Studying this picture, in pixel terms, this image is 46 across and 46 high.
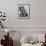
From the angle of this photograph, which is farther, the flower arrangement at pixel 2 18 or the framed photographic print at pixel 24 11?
the framed photographic print at pixel 24 11

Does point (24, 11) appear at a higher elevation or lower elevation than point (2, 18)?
higher

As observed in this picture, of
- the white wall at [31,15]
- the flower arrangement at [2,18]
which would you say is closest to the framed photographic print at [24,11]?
the white wall at [31,15]

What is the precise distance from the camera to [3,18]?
2996 mm

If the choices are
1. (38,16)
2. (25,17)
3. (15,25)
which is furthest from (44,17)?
(15,25)

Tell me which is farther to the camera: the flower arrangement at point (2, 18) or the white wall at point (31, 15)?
the white wall at point (31, 15)

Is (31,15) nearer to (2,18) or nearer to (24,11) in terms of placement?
(24,11)

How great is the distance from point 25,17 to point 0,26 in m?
0.63

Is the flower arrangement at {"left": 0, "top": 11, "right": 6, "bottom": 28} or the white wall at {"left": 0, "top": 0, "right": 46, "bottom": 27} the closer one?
the flower arrangement at {"left": 0, "top": 11, "right": 6, "bottom": 28}

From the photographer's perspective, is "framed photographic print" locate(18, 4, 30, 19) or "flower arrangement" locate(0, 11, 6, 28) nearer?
Answer: "flower arrangement" locate(0, 11, 6, 28)

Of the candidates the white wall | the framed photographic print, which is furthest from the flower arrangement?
the framed photographic print

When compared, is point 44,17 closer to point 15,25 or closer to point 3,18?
point 15,25

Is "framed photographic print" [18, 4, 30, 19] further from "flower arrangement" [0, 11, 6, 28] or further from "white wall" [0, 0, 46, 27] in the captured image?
"flower arrangement" [0, 11, 6, 28]

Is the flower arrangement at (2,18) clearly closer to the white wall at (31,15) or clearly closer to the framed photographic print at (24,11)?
the white wall at (31,15)

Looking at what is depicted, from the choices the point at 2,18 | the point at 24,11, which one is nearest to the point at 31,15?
the point at 24,11
